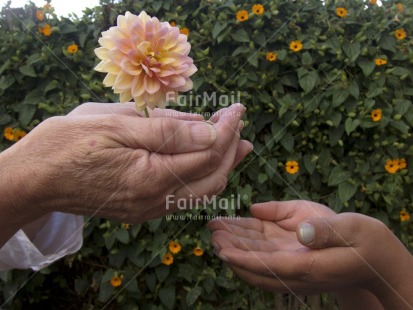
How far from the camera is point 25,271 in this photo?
194 centimetres

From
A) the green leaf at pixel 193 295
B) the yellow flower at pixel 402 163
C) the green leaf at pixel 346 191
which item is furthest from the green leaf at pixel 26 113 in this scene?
the yellow flower at pixel 402 163

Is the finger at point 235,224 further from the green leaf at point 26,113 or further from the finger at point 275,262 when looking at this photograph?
the green leaf at point 26,113

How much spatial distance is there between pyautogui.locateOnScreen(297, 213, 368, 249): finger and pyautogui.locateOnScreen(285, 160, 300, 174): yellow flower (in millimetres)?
994

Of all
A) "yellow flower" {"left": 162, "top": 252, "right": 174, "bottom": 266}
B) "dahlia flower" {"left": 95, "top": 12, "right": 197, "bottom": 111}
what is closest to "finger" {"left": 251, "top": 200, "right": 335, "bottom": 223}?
"dahlia flower" {"left": 95, "top": 12, "right": 197, "bottom": 111}

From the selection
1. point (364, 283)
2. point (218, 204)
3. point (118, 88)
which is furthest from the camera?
point (218, 204)

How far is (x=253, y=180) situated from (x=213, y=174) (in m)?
1.01

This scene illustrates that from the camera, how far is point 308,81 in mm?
1878

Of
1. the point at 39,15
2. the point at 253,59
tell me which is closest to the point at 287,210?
the point at 253,59

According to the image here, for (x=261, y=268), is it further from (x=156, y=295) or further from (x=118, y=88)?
(x=156, y=295)

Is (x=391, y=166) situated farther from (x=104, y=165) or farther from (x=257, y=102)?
(x=104, y=165)

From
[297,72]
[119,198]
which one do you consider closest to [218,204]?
[297,72]

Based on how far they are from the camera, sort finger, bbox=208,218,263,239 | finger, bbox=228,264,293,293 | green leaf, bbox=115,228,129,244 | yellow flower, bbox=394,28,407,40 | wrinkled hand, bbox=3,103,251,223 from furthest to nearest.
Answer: yellow flower, bbox=394,28,407,40
green leaf, bbox=115,228,129,244
finger, bbox=208,218,263,239
finger, bbox=228,264,293,293
wrinkled hand, bbox=3,103,251,223

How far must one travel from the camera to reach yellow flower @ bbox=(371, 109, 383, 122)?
73.5 inches

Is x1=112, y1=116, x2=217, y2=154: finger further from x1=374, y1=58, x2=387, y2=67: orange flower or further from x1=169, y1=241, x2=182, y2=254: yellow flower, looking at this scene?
x1=374, y1=58, x2=387, y2=67: orange flower
